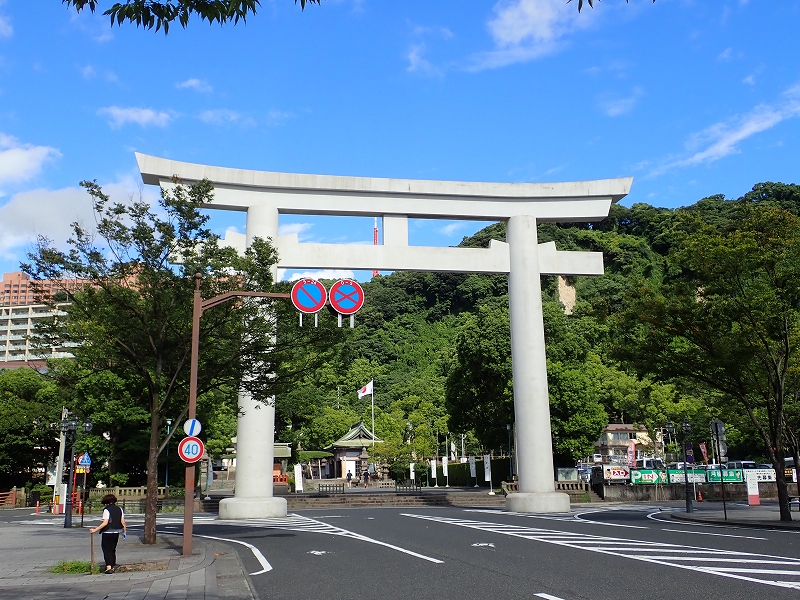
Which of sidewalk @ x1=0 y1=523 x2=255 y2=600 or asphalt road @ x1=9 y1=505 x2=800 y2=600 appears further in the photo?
sidewalk @ x1=0 y1=523 x2=255 y2=600

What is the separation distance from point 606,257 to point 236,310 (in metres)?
93.6

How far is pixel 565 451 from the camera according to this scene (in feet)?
160

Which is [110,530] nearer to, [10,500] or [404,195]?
[404,195]

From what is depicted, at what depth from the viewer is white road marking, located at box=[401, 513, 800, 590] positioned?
9.92 metres

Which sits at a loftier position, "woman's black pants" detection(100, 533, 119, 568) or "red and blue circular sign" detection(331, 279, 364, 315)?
→ "red and blue circular sign" detection(331, 279, 364, 315)

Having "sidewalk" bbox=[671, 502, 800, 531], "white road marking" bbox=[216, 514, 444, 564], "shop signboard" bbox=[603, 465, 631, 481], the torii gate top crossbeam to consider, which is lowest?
"sidewalk" bbox=[671, 502, 800, 531]

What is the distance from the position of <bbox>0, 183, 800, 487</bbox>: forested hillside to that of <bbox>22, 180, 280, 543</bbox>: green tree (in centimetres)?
121

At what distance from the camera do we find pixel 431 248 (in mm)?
26766

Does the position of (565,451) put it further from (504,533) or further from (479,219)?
(504,533)

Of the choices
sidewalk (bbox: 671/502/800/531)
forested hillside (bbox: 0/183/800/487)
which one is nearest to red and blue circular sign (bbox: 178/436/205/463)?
forested hillside (bbox: 0/183/800/487)

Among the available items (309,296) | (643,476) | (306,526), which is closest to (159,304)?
(309,296)

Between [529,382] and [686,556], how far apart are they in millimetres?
14359

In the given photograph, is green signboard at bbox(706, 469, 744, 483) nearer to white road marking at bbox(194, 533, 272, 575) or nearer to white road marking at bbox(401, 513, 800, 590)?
white road marking at bbox(401, 513, 800, 590)

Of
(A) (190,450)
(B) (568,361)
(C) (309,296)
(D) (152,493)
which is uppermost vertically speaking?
(B) (568,361)
